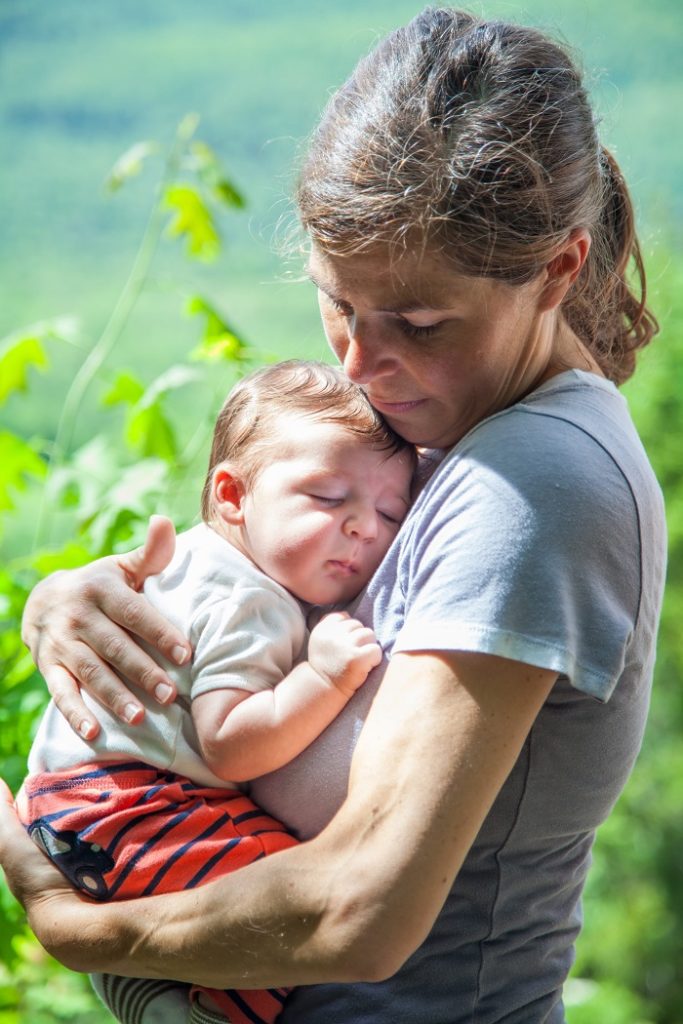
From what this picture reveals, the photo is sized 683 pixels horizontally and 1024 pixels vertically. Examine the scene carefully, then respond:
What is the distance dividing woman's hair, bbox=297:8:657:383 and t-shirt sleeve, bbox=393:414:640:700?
0.67 ft

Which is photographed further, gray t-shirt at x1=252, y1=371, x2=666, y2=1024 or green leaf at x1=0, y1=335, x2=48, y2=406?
green leaf at x1=0, y1=335, x2=48, y2=406

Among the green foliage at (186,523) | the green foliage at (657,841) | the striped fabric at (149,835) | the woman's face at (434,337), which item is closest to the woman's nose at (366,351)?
the woman's face at (434,337)

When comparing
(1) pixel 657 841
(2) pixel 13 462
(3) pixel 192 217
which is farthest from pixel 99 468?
(1) pixel 657 841

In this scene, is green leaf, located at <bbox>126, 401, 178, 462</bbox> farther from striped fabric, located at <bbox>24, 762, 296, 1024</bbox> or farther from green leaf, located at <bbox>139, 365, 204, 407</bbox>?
striped fabric, located at <bbox>24, 762, 296, 1024</bbox>

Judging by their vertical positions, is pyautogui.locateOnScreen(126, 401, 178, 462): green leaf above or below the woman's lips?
below

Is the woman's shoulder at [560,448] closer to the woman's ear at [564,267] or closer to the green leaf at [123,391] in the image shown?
the woman's ear at [564,267]

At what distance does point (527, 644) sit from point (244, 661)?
16.1 inches

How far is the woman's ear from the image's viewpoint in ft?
4.25

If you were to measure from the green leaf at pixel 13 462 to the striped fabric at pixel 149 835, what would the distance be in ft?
3.58

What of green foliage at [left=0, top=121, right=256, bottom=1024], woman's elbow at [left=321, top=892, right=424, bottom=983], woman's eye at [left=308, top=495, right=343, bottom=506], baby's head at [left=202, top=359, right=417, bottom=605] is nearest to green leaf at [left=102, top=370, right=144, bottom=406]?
green foliage at [left=0, top=121, right=256, bottom=1024]

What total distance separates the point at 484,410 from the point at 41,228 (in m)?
3.58

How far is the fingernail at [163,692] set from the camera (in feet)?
4.61

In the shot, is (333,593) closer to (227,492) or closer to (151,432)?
(227,492)

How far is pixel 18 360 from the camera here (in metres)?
2.40
